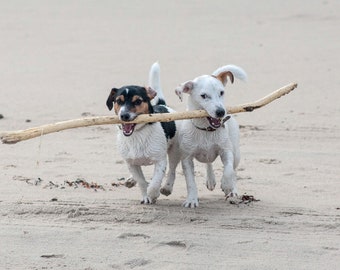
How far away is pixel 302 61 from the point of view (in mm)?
15266

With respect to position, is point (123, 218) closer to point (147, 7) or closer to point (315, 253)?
point (315, 253)

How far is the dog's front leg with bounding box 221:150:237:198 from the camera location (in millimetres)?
8133

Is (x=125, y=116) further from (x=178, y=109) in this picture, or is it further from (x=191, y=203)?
(x=178, y=109)

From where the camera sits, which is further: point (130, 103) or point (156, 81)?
point (156, 81)

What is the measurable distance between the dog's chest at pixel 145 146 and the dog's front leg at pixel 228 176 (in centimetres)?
54

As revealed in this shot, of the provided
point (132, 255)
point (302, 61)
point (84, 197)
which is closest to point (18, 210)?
point (84, 197)

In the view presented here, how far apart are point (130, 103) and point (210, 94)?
2.27 feet

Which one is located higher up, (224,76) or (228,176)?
(224,76)

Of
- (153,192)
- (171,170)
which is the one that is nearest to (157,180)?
(153,192)

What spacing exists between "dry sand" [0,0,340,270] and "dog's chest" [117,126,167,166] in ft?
1.41

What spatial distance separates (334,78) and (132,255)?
7894 millimetres

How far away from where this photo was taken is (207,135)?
8.34m

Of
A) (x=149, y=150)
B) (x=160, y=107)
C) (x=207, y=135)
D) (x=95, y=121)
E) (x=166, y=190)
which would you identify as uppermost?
(x=160, y=107)

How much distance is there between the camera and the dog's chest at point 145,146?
8195 mm
